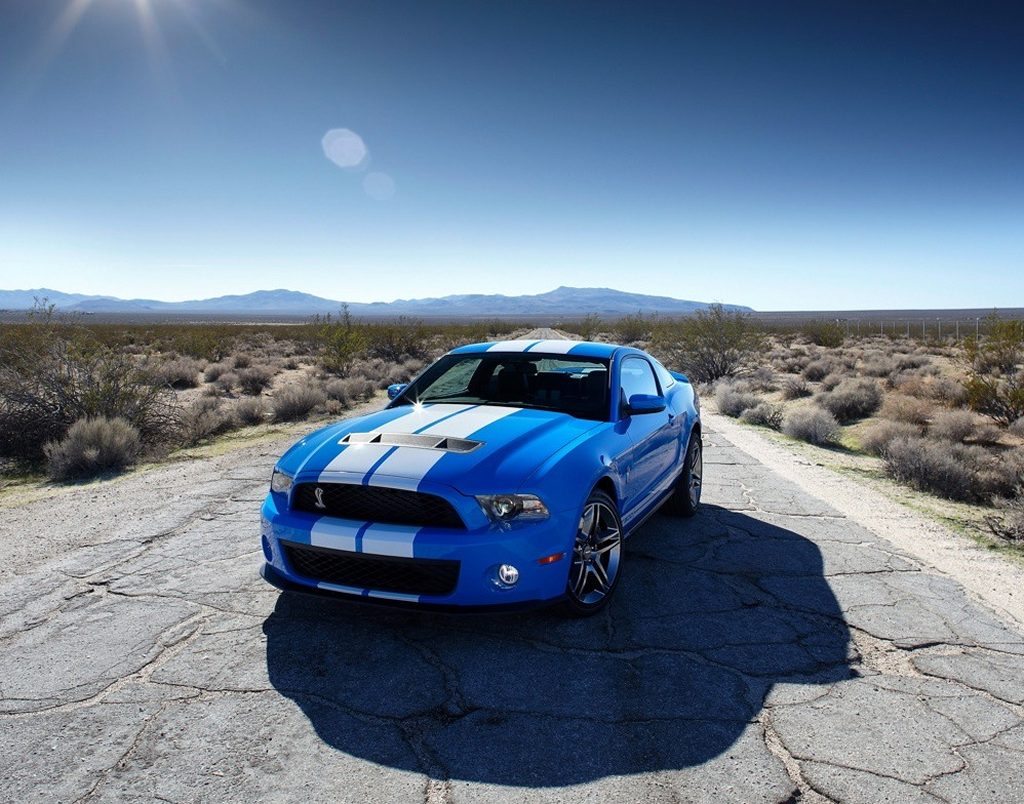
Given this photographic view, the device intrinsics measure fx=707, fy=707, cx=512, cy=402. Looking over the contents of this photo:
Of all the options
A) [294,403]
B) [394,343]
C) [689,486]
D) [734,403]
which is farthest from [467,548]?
[394,343]

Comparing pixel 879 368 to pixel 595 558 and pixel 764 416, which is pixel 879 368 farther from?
pixel 595 558

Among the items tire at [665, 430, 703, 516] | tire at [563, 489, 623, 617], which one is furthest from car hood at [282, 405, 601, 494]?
tire at [665, 430, 703, 516]

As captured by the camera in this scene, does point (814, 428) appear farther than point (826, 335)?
No

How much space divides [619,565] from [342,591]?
1669mm

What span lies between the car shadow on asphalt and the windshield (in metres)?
1.29

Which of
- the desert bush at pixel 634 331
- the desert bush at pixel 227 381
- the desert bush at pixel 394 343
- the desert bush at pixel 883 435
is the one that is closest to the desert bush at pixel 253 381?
the desert bush at pixel 227 381

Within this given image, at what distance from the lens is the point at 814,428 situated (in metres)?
11.5

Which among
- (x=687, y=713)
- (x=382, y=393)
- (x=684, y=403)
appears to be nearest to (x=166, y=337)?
(x=382, y=393)

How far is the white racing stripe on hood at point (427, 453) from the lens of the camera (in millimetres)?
3580

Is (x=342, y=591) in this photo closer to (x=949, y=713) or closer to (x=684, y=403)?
(x=949, y=713)

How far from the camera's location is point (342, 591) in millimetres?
3580

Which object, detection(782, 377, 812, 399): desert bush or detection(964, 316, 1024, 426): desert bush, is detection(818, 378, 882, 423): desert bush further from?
detection(782, 377, 812, 399): desert bush

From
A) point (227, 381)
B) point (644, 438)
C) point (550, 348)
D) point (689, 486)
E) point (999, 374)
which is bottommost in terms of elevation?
point (227, 381)

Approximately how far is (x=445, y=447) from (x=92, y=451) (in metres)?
6.78
